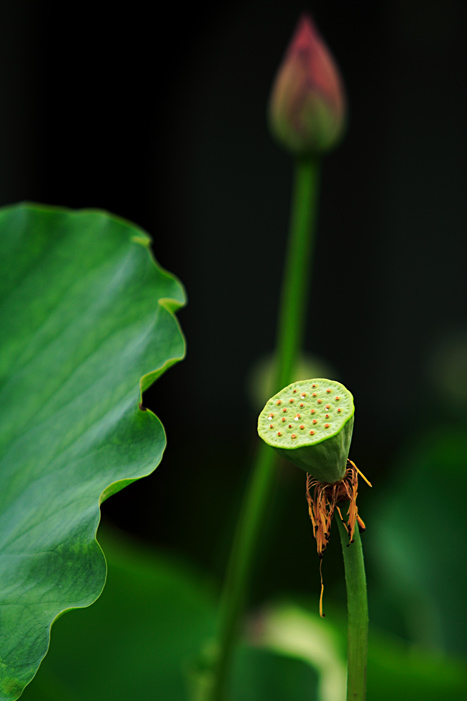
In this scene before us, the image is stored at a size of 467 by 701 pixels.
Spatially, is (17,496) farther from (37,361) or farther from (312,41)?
(312,41)

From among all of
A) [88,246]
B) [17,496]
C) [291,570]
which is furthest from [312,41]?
[291,570]

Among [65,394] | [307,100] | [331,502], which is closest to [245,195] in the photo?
[307,100]

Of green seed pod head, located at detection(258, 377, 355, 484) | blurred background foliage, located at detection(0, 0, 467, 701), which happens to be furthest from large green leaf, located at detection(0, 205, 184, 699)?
blurred background foliage, located at detection(0, 0, 467, 701)

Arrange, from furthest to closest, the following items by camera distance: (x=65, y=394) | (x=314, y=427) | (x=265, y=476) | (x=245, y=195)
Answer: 1. (x=245, y=195)
2. (x=265, y=476)
3. (x=65, y=394)
4. (x=314, y=427)

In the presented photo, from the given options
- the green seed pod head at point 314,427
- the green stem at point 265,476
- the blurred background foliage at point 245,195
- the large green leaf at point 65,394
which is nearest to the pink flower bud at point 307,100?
the green stem at point 265,476

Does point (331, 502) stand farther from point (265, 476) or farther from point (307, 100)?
point (307, 100)

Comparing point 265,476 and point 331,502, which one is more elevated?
point 331,502

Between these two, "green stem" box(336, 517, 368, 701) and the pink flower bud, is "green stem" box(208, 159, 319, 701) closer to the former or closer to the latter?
the pink flower bud
